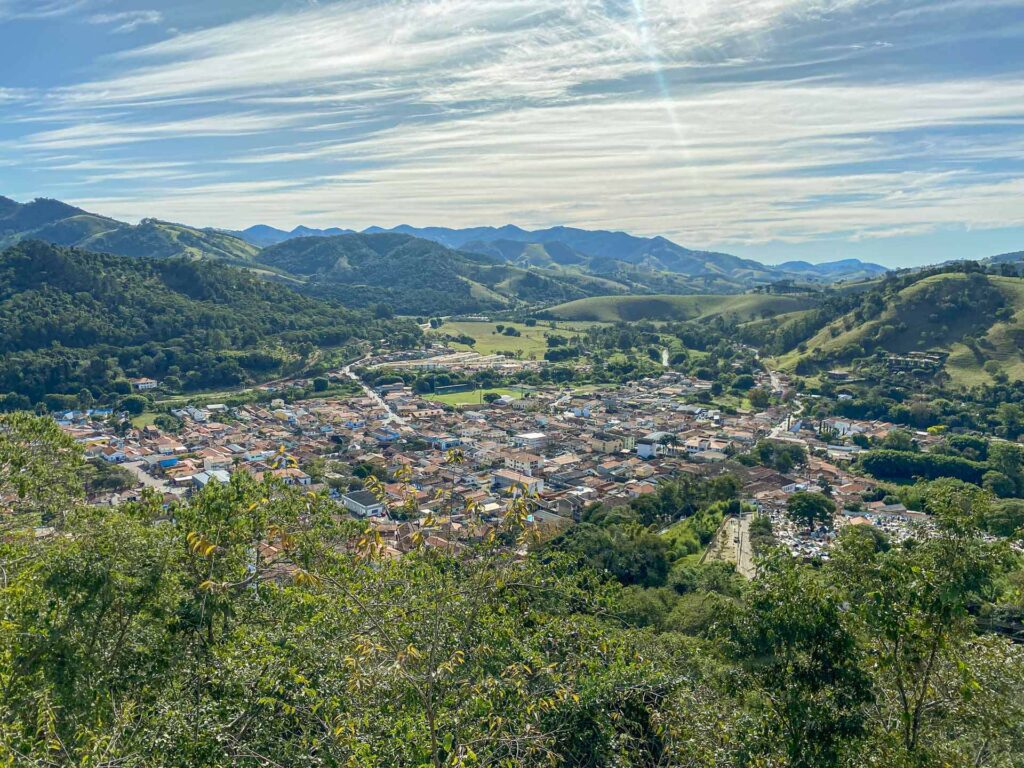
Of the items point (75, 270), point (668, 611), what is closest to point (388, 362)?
point (75, 270)

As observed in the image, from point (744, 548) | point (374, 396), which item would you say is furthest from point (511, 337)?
point (744, 548)

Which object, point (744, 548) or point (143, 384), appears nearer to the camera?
point (744, 548)

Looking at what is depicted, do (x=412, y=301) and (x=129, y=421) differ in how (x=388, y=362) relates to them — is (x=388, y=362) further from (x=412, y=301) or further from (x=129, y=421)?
(x=412, y=301)

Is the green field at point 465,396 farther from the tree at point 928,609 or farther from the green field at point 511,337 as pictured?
the tree at point 928,609

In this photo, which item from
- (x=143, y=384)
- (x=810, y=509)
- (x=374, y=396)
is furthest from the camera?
(x=374, y=396)

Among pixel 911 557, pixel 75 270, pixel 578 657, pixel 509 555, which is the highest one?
pixel 75 270

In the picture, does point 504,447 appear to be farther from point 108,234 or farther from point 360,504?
point 108,234
